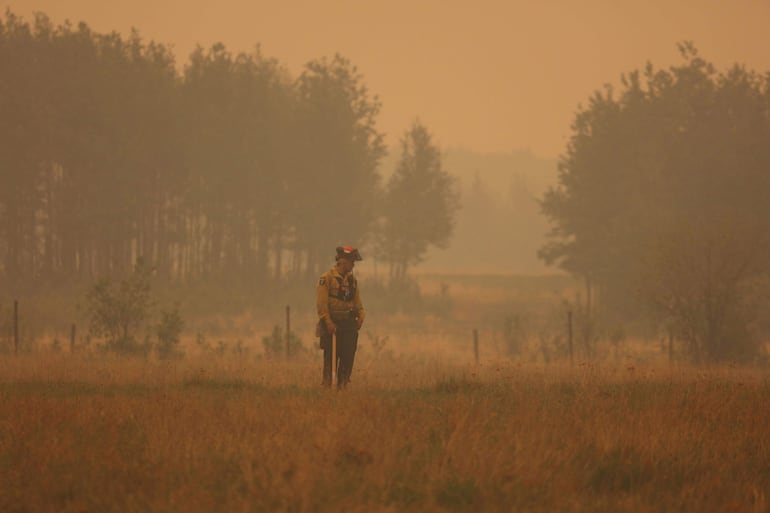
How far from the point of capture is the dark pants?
13.8 m

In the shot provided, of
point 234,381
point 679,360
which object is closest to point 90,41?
point 679,360

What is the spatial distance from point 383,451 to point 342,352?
4.92 m

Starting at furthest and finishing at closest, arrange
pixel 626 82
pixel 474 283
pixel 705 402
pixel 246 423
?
pixel 474 283, pixel 626 82, pixel 705 402, pixel 246 423

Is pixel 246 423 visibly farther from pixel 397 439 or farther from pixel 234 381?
pixel 234 381

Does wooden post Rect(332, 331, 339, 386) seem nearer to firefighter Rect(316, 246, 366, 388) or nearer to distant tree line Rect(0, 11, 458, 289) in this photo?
firefighter Rect(316, 246, 366, 388)

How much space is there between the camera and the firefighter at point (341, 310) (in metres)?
13.5

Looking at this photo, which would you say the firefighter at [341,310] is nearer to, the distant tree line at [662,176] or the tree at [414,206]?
the distant tree line at [662,176]

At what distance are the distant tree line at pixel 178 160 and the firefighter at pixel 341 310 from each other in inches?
1418

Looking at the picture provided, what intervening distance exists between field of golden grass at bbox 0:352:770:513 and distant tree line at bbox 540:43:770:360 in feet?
62.5

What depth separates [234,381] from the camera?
14859 millimetres

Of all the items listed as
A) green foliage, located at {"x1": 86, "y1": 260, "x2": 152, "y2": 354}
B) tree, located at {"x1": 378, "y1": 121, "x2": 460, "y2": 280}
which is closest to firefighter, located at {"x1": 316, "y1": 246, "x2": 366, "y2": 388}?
green foliage, located at {"x1": 86, "y1": 260, "x2": 152, "y2": 354}

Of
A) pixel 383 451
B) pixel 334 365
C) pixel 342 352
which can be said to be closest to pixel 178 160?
pixel 334 365

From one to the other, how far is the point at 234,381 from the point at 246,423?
445 cm

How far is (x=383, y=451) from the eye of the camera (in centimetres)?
904
